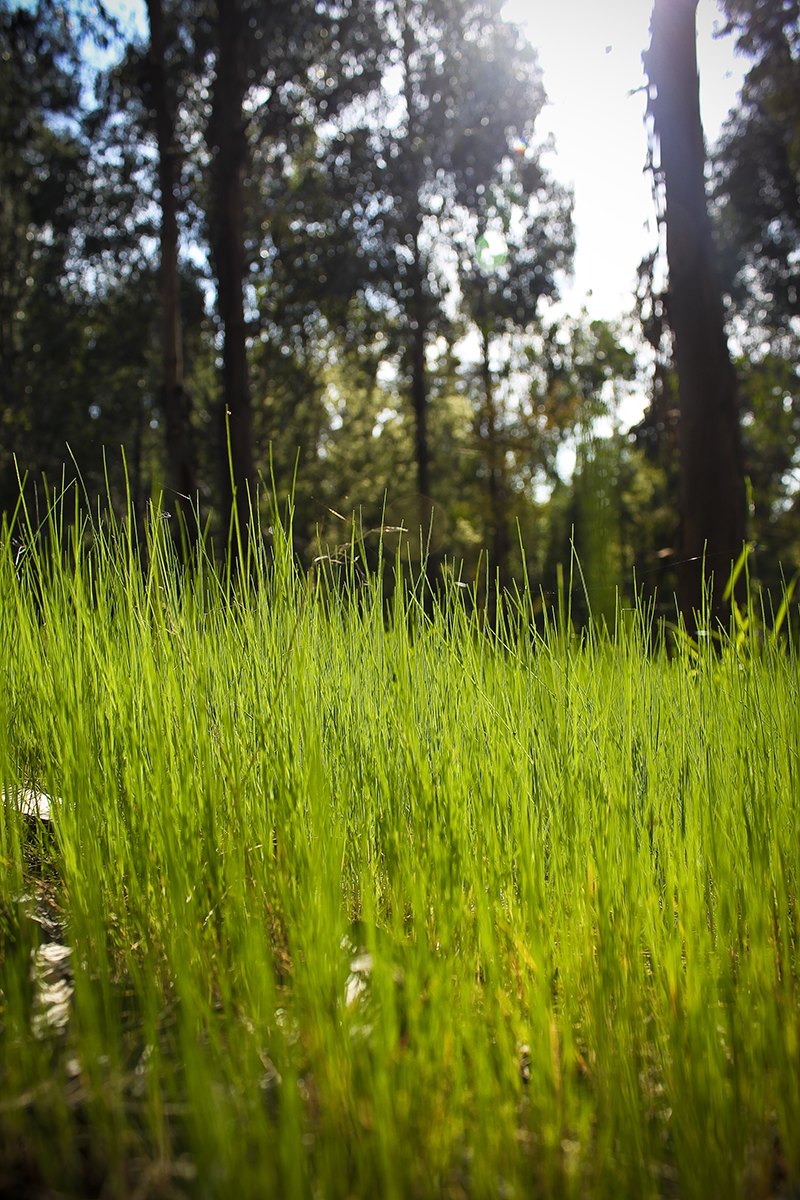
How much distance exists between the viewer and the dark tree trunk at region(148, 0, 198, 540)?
7.92 metres

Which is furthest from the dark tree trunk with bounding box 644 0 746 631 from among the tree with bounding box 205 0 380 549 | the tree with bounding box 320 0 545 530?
the tree with bounding box 320 0 545 530

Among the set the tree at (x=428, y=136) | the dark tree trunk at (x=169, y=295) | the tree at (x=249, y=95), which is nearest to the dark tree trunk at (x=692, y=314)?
the tree at (x=249, y=95)

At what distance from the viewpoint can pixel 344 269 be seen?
48.2ft

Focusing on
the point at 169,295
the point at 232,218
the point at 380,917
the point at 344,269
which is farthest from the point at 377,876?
the point at 344,269

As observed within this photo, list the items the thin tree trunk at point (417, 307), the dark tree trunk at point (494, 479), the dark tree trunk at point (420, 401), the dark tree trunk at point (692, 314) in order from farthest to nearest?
the dark tree trunk at point (494, 479)
the dark tree trunk at point (420, 401)
the thin tree trunk at point (417, 307)
the dark tree trunk at point (692, 314)

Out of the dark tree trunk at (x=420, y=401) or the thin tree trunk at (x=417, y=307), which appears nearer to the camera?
the thin tree trunk at (x=417, y=307)

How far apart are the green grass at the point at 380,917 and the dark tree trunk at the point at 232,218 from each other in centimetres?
604

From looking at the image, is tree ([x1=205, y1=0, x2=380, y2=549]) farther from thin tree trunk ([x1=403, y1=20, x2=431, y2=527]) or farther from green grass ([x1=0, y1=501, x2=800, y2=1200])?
green grass ([x1=0, y1=501, x2=800, y2=1200])

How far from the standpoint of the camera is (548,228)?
17375mm

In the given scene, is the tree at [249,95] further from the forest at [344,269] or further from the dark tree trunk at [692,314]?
the dark tree trunk at [692,314]

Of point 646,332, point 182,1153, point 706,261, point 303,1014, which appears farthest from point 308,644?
point 646,332

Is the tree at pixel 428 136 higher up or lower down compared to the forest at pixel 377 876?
higher up

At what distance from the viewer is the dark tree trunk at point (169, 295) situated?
26.0 feet

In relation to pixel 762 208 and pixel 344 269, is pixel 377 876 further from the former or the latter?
pixel 762 208
